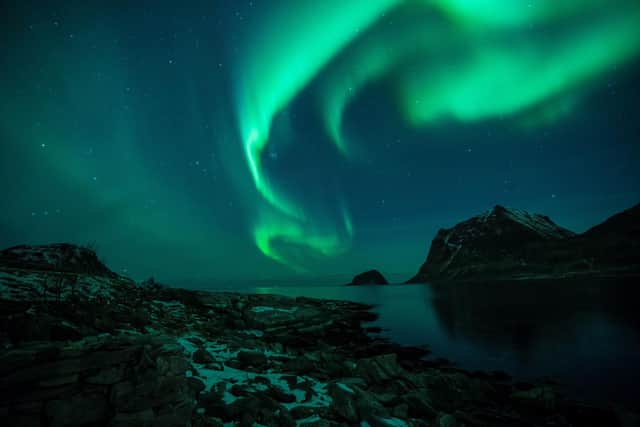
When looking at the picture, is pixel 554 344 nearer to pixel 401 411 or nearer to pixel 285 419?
pixel 401 411

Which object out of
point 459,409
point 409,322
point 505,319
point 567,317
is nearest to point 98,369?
point 459,409

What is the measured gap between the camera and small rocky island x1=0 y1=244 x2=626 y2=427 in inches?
221

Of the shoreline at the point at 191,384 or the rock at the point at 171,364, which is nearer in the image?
the shoreline at the point at 191,384

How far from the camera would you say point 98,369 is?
6.06 metres

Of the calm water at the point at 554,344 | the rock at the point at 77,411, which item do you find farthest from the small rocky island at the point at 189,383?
the calm water at the point at 554,344

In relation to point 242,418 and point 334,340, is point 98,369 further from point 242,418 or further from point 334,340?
point 334,340

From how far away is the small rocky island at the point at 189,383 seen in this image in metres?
5.62

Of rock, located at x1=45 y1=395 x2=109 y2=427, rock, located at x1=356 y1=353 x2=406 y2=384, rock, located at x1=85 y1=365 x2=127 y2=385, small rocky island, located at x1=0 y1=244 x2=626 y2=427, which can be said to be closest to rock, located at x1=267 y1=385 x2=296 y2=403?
small rocky island, located at x1=0 y1=244 x2=626 y2=427

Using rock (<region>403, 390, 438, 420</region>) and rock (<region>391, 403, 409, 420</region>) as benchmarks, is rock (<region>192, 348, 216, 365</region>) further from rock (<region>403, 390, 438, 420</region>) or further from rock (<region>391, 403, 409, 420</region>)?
rock (<region>403, 390, 438, 420</region>)

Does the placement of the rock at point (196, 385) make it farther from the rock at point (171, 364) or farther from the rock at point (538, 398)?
the rock at point (538, 398)

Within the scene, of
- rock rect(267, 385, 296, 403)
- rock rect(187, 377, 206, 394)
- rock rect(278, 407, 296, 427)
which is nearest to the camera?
rock rect(278, 407, 296, 427)

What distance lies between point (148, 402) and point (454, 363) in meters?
23.6

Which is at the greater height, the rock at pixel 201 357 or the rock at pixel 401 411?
the rock at pixel 201 357

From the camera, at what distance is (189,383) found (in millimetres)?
8828
